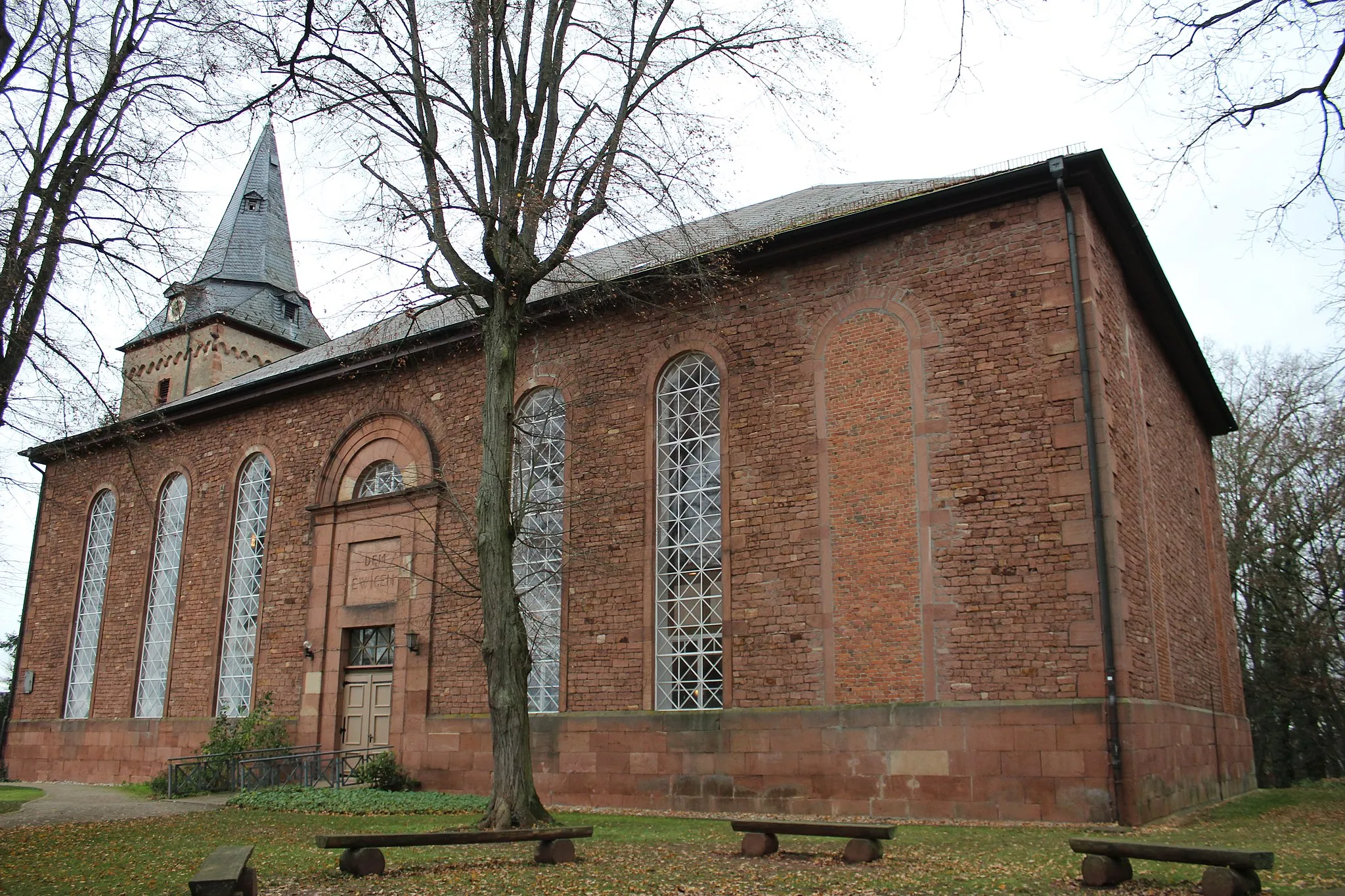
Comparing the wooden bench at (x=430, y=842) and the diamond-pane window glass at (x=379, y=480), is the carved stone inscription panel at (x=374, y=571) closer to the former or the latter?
the diamond-pane window glass at (x=379, y=480)

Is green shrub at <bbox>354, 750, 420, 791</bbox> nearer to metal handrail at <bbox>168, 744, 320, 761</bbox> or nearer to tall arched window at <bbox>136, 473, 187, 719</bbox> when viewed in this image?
metal handrail at <bbox>168, 744, 320, 761</bbox>

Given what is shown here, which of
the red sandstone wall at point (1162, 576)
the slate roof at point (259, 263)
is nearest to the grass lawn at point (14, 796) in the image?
the slate roof at point (259, 263)

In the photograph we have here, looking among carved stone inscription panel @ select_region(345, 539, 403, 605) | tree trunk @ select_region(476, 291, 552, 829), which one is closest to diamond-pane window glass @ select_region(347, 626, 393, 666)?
carved stone inscription panel @ select_region(345, 539, 403, 605)

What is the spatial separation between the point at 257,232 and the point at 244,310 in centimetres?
312

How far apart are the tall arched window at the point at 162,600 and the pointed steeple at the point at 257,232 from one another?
10.8 metres

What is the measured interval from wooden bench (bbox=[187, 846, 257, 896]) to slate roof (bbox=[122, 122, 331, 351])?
86.0ft

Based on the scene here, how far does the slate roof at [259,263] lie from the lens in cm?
3212

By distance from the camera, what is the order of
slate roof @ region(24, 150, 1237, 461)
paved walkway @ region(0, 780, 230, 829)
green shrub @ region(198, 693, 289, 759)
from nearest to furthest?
slate roof @ region(24, 150, 1237, 461)
paved walkway @ region(0, 780, 230, 829)
green shrub @ region(198, 693, 289, 759)

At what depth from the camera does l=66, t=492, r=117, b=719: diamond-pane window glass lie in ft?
78.1

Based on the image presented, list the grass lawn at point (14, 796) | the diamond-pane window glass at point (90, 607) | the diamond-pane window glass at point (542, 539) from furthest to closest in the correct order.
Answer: the diamond-pane window glass at point (90, 607), the diamond-pane window glass at point (542, 539), the grass lawn at point (14, 796)

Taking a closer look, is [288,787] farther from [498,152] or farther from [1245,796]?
[1245,796]

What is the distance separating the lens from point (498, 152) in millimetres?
12922

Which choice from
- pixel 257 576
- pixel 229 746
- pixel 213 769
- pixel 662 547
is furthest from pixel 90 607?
pixel 662 547

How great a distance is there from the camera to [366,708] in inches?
715
